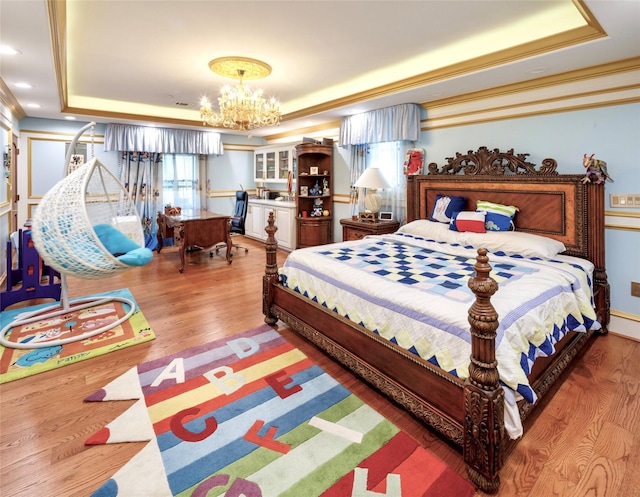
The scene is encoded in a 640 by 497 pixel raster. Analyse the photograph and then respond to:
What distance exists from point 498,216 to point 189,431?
3160mm

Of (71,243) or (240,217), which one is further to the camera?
(240,217)

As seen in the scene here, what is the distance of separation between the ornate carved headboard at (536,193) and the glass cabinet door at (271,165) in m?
3.86

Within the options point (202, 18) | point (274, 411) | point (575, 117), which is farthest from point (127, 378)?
point (575, 117)

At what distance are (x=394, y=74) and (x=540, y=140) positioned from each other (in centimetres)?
172

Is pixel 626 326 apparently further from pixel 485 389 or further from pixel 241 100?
pixel 241 100

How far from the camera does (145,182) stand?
661 cm

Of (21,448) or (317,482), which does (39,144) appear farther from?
(317,482)

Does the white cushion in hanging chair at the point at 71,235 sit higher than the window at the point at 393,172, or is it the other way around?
the window at the point at 393,172

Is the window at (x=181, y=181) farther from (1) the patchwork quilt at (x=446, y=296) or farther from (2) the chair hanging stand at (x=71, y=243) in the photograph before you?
(1) the patchwork quilt at (x=446, y=296)

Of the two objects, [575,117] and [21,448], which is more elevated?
[575,117]

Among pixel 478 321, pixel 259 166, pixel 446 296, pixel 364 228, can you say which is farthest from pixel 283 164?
pixel 478 321

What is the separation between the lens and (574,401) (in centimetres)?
209

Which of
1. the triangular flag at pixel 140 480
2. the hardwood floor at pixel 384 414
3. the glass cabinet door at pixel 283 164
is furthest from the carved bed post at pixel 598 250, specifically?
the glass cabinet door at pixel 283 164

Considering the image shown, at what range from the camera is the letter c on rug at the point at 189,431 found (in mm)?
1788
